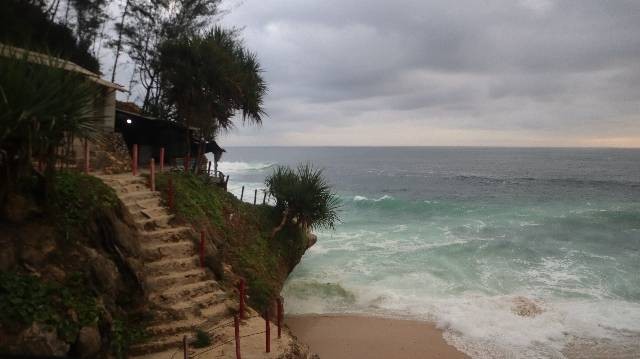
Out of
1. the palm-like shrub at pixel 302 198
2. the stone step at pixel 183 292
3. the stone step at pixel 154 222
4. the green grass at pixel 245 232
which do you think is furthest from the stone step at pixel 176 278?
the palm-like shrub at pixel 302 198

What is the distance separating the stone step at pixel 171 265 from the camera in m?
9.45

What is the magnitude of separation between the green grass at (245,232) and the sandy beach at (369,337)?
1785 millimetres

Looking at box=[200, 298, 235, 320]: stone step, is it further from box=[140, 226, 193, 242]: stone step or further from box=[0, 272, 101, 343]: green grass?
box=[0, 272, 101, 343]: green grass

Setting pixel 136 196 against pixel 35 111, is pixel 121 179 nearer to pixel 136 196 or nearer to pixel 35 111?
pixel 136 196

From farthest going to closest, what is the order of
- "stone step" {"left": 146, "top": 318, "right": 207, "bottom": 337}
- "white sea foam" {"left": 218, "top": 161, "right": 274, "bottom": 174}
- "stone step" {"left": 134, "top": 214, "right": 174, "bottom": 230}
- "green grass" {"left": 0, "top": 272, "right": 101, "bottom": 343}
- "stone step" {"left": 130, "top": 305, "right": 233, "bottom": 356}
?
"white sea foam" {"left": 218, "top": 161, "right": 274, "bottom": 174} < "stone step" {"left": 134, "top": 214, "right": 174, "bottom": 230} < "stone step" {"left": 146, "top": 318, "right": 207, "bottom": 337} < "stone step" {"left": 130, "top": 305, "right": 233, "bottom": 356} < "green grass" {"left": 0, "top": 272, "right": 101, "bottom": 343}

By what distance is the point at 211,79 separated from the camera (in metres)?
16.4

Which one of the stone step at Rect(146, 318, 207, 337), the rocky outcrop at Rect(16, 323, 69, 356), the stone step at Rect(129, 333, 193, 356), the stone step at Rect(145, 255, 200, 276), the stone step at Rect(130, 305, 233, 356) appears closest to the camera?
the rocky outcrop at Rect(16, 323, 69, 356)

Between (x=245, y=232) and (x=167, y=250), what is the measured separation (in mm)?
4288

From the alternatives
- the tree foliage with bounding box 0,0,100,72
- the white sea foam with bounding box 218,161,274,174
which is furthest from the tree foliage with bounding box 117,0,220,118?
the white sea foam with bounding box 218,161,274,174

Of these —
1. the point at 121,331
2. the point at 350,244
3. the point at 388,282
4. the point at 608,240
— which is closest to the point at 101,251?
the point at 121,331

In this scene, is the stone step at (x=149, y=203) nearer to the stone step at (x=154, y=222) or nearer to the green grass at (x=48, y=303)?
the stone step at (x=154, y=222)

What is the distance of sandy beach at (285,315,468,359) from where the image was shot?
1155 cm

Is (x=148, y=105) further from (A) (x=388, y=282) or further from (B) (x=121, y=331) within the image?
(B) (x=121, y=331)

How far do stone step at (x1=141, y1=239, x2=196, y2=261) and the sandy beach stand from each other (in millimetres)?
4564
